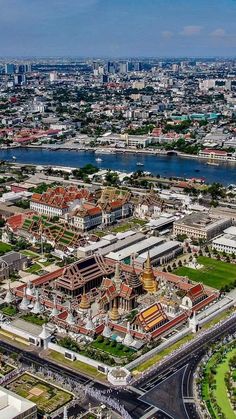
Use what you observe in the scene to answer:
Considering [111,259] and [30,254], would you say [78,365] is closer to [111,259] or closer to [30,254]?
[111,259]

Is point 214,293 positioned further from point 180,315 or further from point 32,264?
point 32,264

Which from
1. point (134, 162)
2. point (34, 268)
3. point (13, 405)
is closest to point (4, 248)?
point (34, 268)

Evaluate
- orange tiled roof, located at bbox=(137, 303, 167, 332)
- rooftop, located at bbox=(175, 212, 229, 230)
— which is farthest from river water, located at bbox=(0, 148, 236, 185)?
orange tiled roof, located at bbox=(137, 303, 167, 332)

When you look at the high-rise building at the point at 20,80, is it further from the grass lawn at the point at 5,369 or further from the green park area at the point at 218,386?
the green park area at the point at 218,386

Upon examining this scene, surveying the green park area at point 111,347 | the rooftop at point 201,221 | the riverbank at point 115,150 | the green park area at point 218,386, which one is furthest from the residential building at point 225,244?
the riverbank at point 115,150

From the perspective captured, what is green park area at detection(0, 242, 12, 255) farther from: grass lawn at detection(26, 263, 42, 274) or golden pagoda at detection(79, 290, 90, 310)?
golden pagoda at detection(79, 290, 90, 310)
